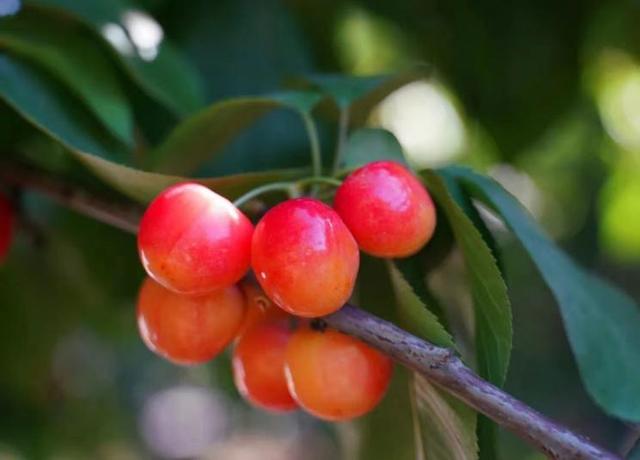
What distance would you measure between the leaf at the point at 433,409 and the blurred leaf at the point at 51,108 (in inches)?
10.9

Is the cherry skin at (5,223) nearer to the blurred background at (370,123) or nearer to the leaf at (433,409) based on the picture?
the blurred background at (370,123)

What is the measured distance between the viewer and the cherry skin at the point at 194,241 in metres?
0.59

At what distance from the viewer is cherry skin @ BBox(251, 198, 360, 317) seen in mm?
573

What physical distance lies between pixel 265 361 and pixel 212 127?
0.22m

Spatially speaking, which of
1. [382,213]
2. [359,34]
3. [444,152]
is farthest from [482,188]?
[444,152]

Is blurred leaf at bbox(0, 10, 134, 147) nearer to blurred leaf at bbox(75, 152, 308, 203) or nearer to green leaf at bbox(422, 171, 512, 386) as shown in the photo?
blurred leaf at bbox(75, 152, 308, 203)

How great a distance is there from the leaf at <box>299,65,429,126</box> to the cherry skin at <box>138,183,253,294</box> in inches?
10.4

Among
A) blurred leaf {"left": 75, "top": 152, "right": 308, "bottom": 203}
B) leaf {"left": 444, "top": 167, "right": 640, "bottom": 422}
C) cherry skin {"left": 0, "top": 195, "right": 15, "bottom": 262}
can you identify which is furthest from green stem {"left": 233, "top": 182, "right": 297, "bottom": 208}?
cherry skin {"left": 0, "top": 195, "right": 15, "bottom": 262}

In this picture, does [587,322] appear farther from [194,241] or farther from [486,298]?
[194,241]

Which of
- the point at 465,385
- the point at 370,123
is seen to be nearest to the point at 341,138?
the point at 465,385

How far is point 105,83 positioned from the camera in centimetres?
80

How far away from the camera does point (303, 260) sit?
1.89 ft

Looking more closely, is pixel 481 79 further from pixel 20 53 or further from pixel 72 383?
pixel 72 383

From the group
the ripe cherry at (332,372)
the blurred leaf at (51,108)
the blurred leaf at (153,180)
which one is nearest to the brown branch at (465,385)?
the ripe cherry at (332,372)
